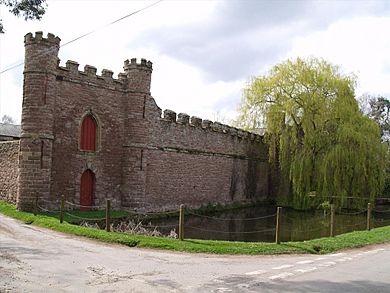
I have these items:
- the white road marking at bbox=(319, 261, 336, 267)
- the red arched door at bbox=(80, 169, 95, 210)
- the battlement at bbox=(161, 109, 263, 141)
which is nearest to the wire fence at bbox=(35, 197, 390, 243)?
the red arched door at bbox=(80, 169, 95, 210)

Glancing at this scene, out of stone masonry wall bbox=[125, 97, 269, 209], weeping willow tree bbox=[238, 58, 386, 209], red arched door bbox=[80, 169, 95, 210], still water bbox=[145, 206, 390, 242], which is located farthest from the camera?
weeping willow tree bbox=[238, 58, 386, 209]

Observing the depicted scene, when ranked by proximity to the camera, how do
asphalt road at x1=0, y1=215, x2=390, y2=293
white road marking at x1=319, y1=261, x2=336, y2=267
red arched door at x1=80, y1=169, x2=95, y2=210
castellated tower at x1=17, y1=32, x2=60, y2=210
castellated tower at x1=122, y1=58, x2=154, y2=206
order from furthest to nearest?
castellated tower at x1=122, y1=58, x2=154, y2=206 < red arched door at x1=80, y1=169, x2=95, y2=210 < castellated tower at x1=17, y1=32, x2=60, y2=210 < white road marking at x1=319, y1=261, x2=336, y2=267 < asphalt road at x1=0, y1=215, x2=390, y2=293

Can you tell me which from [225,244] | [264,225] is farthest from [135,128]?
[225,244]

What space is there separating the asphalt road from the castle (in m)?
6.68

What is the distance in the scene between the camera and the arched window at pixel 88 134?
1949 cm

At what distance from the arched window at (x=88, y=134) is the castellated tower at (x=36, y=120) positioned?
1812mm

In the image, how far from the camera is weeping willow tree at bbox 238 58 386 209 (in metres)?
24.9

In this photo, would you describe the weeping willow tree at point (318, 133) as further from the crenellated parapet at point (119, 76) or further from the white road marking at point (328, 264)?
the white road marking at point (328, 264)

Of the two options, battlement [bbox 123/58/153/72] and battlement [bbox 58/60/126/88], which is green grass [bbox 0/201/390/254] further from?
battlement [bbox 123/58/153/72]

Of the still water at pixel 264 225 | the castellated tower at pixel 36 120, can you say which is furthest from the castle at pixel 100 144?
the still water at pixel 264 225

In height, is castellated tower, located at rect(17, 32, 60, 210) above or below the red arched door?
above

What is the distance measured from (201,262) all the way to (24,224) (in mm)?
7778

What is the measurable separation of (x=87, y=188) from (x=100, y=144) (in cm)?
205

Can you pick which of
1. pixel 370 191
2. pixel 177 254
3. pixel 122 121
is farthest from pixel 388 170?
pixel 177 254
